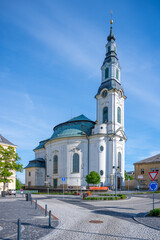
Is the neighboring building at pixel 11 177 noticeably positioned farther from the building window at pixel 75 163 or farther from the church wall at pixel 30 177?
the church wall at pixel 30 177

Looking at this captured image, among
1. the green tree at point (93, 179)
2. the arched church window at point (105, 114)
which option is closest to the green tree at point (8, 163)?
the green tree at point (93, 179)

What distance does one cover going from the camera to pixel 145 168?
2537 inches

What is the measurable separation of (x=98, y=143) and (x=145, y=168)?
59.2ft

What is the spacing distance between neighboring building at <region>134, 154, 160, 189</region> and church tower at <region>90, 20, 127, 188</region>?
945cm

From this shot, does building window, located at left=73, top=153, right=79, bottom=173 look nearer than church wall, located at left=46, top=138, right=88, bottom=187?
No

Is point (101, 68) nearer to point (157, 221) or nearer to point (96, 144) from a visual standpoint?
point (96, 144)

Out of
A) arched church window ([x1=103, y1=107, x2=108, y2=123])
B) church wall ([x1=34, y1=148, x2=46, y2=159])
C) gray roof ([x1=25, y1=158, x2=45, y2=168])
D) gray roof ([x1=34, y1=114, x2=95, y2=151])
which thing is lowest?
gray roof ([x1=25, y1=158, x2=45, y2=168])

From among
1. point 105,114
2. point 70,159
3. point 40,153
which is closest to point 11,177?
point 70,159

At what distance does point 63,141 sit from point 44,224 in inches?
1871

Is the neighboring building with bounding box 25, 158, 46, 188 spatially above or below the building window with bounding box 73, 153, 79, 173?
below

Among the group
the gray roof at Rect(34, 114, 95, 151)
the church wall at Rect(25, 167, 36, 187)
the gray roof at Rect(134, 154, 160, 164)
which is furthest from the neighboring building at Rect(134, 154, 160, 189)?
the church wall at Rect(25, 167, 36, 187)

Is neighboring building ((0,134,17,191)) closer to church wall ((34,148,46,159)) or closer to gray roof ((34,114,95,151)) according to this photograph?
gray roof ((34,114,95,151))

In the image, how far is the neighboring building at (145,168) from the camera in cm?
6250

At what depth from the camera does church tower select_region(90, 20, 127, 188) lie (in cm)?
5438
